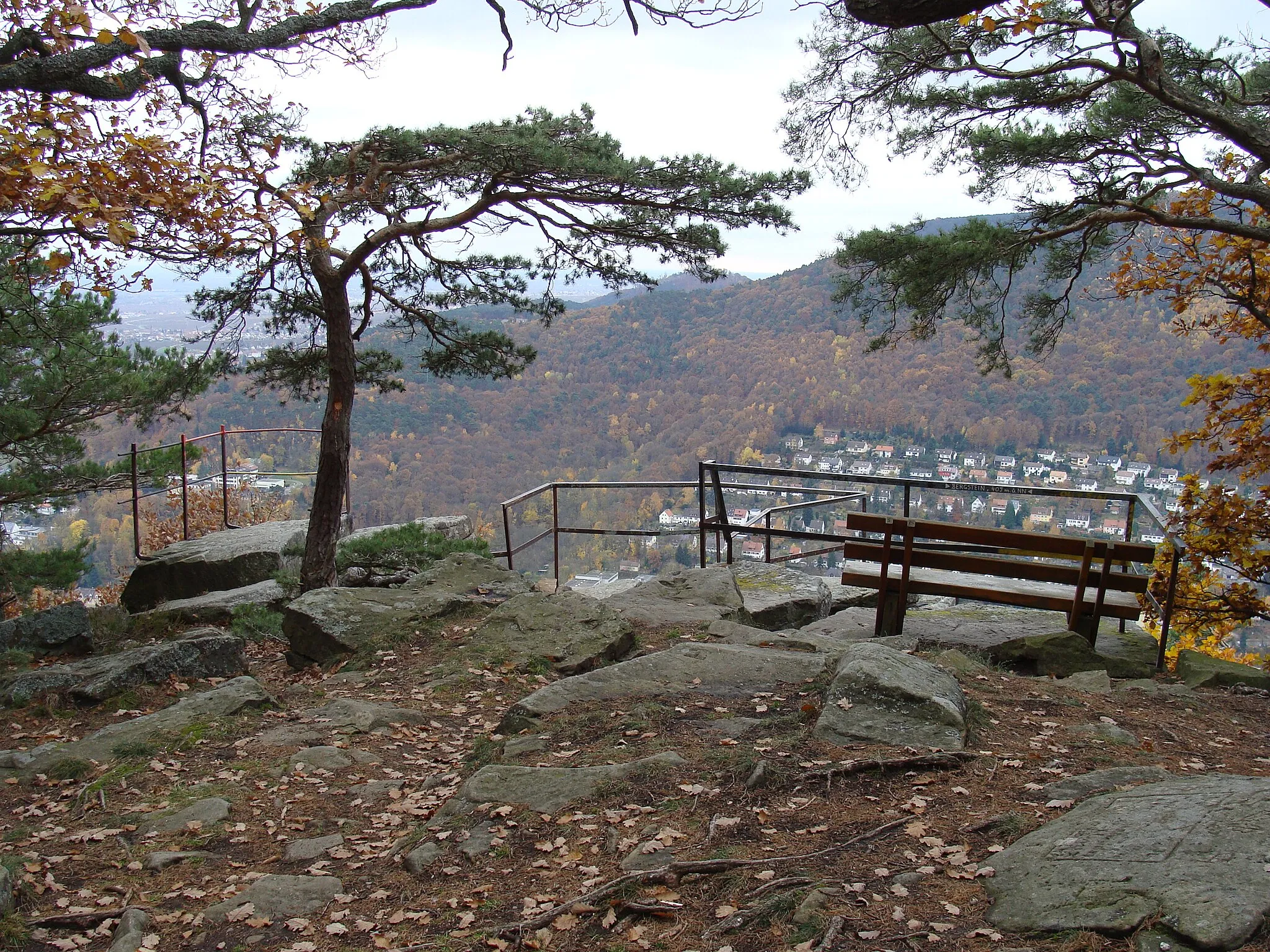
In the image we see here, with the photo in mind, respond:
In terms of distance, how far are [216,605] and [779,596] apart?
571 centimetres

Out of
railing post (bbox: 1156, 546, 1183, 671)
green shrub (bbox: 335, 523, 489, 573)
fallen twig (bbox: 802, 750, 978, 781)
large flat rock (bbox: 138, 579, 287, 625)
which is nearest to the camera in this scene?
fallen twig (bbox: 802, 750, 978, 781)

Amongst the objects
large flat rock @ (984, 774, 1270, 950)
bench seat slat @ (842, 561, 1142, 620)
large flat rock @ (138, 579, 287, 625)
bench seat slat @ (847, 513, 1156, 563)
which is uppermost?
bench seat slat @ (847, 513, 1156, 563)

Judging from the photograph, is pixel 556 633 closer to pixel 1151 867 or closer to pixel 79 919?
pixel 79 919

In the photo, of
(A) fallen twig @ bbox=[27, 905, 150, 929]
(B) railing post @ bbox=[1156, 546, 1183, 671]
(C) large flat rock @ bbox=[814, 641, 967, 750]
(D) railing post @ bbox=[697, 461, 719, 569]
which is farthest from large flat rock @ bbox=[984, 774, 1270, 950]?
(D) railing post @ bbox=[697, 461, 719, 569]

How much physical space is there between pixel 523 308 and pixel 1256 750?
26.7 feet

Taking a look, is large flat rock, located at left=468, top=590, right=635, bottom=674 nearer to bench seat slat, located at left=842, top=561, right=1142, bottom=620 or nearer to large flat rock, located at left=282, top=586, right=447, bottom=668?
large flat rock, located at left=282, top=586, right=447, bottom=668

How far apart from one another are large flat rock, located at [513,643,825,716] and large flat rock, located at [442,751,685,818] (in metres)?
0.83

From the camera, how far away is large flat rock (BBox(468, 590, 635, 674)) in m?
6.05

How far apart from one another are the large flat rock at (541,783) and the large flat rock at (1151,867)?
1543mm

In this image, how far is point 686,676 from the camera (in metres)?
5.12

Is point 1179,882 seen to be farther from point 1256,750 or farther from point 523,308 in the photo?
point 523,308

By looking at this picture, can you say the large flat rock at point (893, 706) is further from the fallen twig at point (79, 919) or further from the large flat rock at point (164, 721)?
the large flat rock at point (164, 721)

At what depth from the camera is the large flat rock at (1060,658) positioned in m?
6.40

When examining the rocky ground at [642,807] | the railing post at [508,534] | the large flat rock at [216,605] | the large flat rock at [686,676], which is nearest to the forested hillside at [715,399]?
the large flat rock at [216,605]
